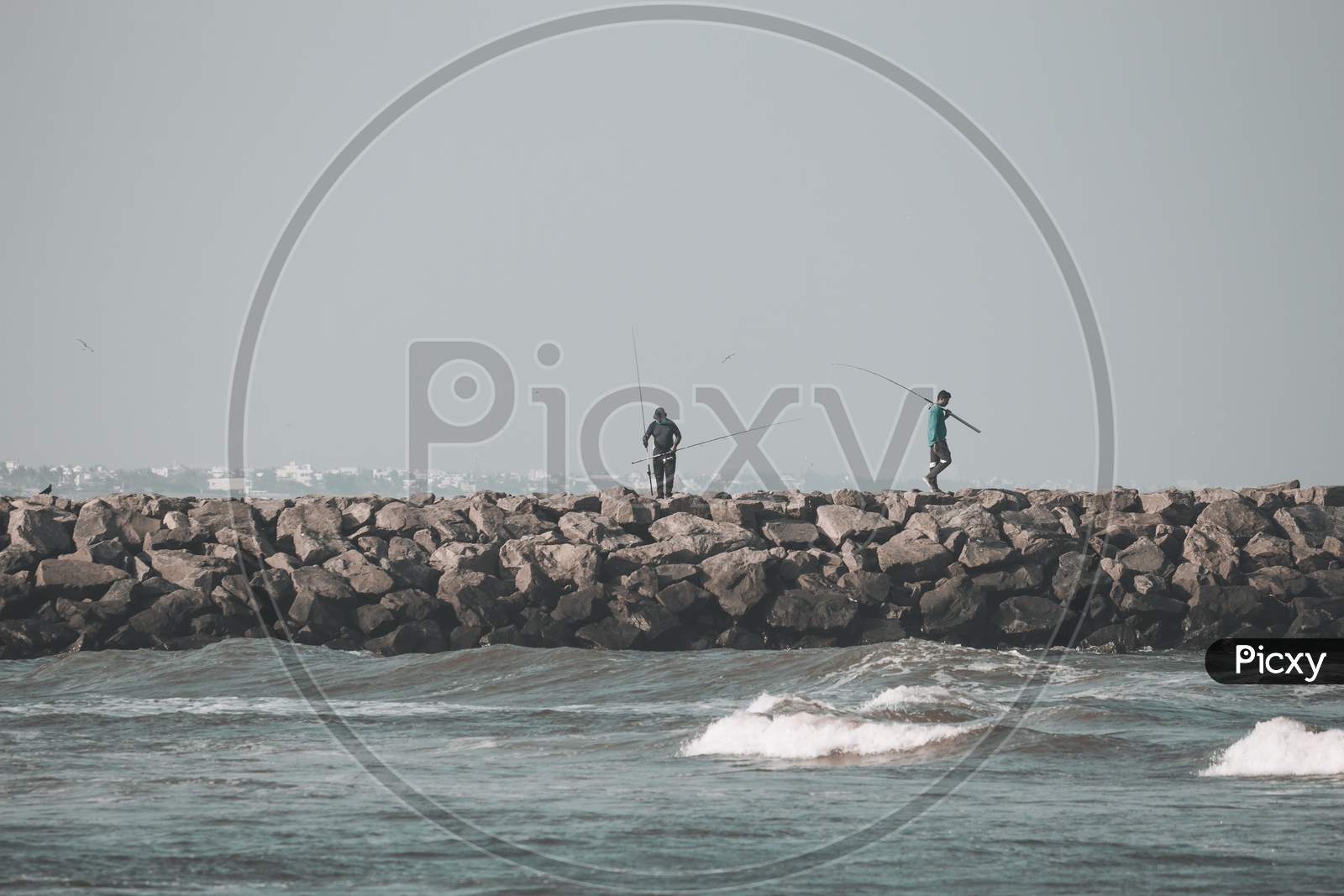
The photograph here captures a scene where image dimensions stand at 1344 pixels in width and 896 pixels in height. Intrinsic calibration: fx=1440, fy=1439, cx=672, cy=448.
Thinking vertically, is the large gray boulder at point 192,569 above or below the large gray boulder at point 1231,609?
above

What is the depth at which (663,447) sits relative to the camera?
71.2 ft

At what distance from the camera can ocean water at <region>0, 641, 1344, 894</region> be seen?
795cm

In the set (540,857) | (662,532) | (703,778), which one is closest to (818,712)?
(703,778)

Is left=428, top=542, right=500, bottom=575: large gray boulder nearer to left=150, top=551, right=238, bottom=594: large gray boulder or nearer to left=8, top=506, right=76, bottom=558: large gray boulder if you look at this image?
left=150, top=551, right=238, bottom=594: large gray boulder

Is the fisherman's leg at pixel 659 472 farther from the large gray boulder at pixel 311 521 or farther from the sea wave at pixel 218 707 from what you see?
the sea wave at pixel 218 707

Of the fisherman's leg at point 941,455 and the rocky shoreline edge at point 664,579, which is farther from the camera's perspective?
the fisherman's leg at point 941,455

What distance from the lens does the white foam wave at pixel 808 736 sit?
38.9 feet

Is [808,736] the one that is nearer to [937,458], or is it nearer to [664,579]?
[664,579]

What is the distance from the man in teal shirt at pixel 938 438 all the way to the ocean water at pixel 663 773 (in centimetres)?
471

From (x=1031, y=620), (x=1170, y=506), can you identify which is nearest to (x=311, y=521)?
(x=1031, y=620)

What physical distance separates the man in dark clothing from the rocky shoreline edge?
1.91m

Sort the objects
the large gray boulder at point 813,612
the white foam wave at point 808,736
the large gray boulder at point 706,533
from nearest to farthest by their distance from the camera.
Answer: the white foam wave at point 808,736
the large gray boulder at point 813,612
the large gray boulder at point 706,533

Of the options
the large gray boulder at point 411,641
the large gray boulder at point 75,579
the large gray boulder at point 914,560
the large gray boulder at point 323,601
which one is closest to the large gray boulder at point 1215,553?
the large gray boulder at point 914,560

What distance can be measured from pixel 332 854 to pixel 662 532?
1131cm
